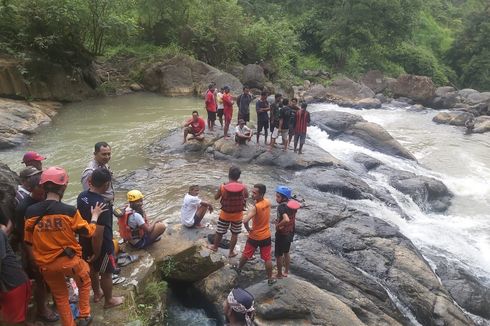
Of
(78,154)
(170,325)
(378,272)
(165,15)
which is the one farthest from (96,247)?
(165,15)

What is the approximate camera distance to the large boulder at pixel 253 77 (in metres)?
25.1

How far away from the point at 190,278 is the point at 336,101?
879 inches

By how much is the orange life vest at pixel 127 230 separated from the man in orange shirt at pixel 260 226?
1.74 m

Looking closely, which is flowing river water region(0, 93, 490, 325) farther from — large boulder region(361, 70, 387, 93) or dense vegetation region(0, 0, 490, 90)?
large boulder region(361, 70, 387, 93)

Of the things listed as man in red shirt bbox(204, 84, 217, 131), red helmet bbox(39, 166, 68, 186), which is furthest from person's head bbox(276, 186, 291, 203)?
man in red shirt bbox(204, 84, 217, 131)

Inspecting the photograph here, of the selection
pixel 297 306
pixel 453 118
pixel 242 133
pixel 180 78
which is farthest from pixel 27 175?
pixel 453 118

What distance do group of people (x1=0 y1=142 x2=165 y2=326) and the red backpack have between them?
2034 mm

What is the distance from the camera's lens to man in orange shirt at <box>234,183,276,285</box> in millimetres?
6195

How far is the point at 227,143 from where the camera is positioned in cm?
1335

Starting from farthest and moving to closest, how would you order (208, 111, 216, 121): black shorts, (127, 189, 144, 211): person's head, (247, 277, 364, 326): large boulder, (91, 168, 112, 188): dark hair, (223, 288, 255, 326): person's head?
(208, 111, 216, 121): black shorts, (127, 189, 144, 211): person's head, (247, 277, 364, 326): large boulder, (91, 168, 112, 188): dark hair, (223, 288, 255, 326): person's head

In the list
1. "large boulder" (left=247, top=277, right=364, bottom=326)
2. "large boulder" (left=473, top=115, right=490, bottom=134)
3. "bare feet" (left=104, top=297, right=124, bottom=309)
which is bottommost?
"large boulder" (left=473, top=115, right=490, bottom=134)

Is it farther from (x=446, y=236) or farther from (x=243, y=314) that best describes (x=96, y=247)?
(x=446, y=236)

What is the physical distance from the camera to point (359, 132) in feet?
57.2

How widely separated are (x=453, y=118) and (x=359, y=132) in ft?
34.0
